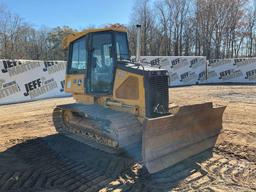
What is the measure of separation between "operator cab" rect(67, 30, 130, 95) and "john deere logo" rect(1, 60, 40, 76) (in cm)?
828

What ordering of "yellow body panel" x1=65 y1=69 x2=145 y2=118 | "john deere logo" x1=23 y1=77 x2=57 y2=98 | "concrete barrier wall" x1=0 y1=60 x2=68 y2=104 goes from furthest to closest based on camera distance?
"john deere logo" x1=23 y1=77 x2=57 y2=98 < "concrete barrier wall" x1=0 y1=60 x2=68 y2=104 < "yellow body panel" x1=65 y1=69 x2=145 y2=118

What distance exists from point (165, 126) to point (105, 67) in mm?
2025

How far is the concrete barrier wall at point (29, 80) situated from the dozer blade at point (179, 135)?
1057 cm

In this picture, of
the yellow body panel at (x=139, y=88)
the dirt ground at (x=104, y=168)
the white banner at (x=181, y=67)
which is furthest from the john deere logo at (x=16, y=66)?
the white banner at (x=181, y=67)

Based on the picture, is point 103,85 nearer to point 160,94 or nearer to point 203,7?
point 160,94

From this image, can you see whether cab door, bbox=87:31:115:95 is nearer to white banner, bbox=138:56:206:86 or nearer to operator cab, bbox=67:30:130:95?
operator cab, bbox=67:30:130:95

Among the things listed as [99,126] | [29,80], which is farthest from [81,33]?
[29,80]

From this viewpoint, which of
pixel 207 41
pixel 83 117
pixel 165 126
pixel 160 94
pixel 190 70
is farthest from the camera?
pixel 207 41

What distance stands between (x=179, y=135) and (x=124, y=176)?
143 centimetres

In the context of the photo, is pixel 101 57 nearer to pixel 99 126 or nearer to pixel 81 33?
pixel 81 33

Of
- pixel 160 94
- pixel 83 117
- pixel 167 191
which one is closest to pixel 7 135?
pixel 83 117

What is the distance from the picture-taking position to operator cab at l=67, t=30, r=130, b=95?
612 centimetres

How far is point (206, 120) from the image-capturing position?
20.5ft

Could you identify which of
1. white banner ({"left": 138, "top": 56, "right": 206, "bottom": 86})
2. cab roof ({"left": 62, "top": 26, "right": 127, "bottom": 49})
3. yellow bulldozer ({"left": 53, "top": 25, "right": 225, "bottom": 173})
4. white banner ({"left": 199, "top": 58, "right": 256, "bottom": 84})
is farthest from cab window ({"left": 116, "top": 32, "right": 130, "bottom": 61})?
white banner ({"left": 199, "top": 58, "right": 256, "bottom": 84})
